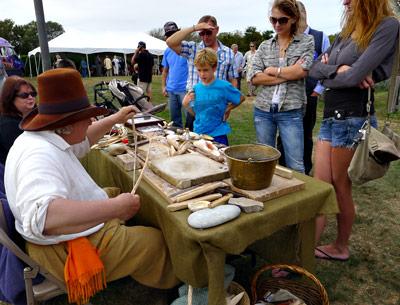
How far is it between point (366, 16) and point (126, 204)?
1681 millimetres

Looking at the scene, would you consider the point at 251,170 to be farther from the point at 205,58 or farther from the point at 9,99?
the point at 9,99

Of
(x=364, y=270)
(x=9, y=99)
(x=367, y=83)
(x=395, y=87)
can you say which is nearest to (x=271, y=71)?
(x=367, y=83)

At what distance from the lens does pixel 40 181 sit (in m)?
1.28

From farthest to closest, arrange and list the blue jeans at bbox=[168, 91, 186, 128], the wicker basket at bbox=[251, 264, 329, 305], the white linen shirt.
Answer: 1. the blue jeans at bbox=[168, 91, 186, 128]
2. the wicker basket at bbox=[251, 264, 329, 305]
3. the white linen shirt

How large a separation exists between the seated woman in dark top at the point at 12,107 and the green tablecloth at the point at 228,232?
1128 millimetres

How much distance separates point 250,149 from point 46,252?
106 cm

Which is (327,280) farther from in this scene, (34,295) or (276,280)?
(34,295)

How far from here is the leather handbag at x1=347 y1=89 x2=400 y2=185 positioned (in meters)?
1.88

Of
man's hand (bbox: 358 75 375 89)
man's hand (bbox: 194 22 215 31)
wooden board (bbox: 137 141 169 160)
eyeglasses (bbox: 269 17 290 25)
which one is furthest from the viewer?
man's hand (bbox: 194 22 215 31)

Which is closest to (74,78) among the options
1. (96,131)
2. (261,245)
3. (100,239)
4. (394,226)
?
(96,131)

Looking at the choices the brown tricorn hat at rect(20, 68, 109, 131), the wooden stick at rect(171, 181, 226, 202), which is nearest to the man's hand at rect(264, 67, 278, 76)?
the wooden stick at rect(171, 181, 226, 202)

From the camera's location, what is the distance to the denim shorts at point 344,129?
2.01 m

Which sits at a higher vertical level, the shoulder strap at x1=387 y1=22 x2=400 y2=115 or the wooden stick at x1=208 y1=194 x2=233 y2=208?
the shoulder strap at x1=387 y1=22 x2=400 y2=115

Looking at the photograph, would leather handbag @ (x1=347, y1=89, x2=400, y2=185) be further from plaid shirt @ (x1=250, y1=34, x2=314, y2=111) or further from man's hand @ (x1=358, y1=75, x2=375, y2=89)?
plaid shirt @ (x1=250, y1=34, x2=314, y2=111)
